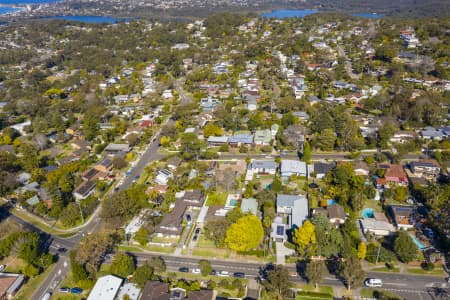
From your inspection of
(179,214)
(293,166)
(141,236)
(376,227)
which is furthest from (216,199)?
(376,227)

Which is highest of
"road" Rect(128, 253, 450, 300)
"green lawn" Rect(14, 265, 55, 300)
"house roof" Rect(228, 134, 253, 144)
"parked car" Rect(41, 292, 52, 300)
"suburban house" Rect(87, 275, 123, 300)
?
"suburban house" Rect(87, 275, 123, 300)

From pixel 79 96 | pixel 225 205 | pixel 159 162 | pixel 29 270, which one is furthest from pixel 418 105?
pixel 79 96

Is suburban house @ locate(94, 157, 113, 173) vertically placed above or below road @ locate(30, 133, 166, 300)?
above

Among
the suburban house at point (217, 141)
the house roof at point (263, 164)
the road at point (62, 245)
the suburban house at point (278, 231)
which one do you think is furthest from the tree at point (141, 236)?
the suburban house at point (217, 141)

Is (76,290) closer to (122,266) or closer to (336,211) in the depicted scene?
(122,266)

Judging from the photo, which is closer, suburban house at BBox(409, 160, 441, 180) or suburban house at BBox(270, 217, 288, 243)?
suburban house at BBox(270, 217, 288, 243)

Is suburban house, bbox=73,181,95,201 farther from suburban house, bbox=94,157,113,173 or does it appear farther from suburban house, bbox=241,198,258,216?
suburban house, bbox=241,198,258,216

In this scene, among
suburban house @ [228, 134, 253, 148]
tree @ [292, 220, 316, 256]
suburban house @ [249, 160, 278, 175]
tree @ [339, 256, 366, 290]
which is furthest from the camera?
suburban house @ [228, 134, 253, 148]

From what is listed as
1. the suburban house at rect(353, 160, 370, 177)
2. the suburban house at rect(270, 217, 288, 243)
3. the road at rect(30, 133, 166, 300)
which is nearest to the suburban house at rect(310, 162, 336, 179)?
the suburban house at rect(353, 160, 370, 177)
